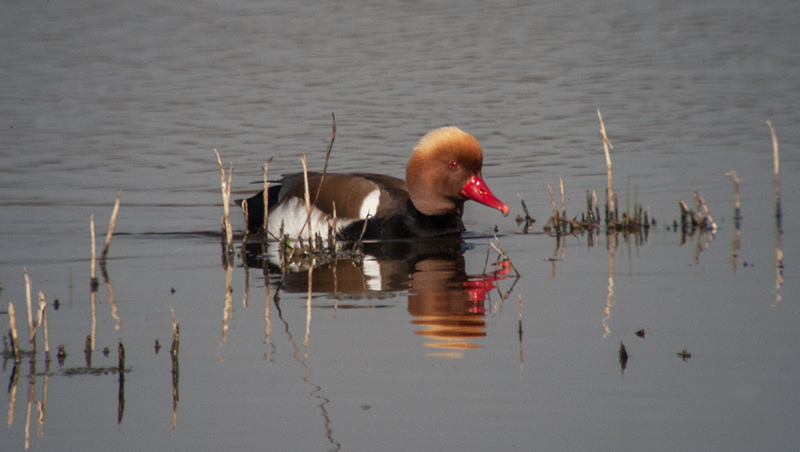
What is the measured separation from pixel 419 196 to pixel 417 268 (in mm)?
1692

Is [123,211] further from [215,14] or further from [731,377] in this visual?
[215,14]

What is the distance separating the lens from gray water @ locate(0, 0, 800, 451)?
14.6 ft

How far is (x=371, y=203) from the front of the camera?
9.80 m

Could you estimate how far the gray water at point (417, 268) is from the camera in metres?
4.46

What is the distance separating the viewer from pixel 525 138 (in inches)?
613

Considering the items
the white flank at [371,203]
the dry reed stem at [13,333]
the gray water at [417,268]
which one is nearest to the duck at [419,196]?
the white flank at [371,203]

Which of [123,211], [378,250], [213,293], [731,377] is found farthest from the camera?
[123,211]

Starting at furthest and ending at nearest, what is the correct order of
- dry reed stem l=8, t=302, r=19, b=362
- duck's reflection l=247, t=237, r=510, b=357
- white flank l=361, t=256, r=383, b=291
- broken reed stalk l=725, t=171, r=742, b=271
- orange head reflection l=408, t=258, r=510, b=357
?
1. broken reed stalk l=725, t=171, r=742, b=271
2. white flank l=361, t=256, r=383, b=291
3. duck's reflection l=247, t=237, r=510, b=357
4. orange head reflection l=408, t=258, r=510, b=357
5. dry reed stem l=8, t=302, r=19, b=362

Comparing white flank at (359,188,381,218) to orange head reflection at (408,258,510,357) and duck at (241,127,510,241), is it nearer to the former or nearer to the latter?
duck at (241,127,510,241)

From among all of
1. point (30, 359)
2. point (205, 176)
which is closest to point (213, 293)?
point (30, 359)

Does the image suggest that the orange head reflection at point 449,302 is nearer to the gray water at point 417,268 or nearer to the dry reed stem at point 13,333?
the gray water at point 417,268

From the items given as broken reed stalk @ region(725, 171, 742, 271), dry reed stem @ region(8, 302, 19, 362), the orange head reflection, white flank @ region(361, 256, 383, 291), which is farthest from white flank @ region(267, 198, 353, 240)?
dry reed stem @ region(8, 302, 19, 362)

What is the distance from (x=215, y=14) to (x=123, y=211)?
2195 cm

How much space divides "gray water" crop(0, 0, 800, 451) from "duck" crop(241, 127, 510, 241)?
62 cm
